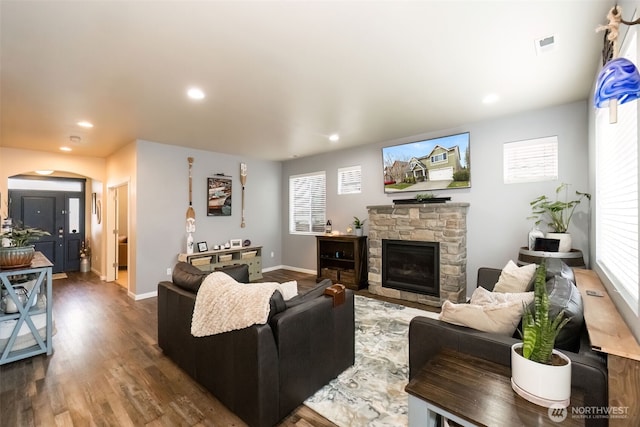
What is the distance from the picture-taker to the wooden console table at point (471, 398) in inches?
39.6

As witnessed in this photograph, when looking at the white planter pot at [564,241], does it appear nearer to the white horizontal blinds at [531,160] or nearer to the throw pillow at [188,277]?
the white horizontal blinds at [531,160]

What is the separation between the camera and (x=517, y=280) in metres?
2.48

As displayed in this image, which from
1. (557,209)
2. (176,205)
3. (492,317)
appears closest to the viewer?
(492,317)

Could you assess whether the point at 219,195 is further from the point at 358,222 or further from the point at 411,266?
the point at 411,266

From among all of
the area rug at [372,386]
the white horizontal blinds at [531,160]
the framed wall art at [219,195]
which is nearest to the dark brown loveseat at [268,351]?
the area rug at [372,386]

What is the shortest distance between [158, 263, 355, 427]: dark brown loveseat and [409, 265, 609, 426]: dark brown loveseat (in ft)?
2.22

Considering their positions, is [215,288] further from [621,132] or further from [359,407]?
[621,132]

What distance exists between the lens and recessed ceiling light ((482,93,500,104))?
3.03 m

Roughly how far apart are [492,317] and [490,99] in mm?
2646

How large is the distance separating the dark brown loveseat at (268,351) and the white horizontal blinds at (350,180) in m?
3.35

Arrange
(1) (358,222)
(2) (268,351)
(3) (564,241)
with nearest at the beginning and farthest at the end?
(2) (268,351) < (3) (564,241) < (1) (358,222)

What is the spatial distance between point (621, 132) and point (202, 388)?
137 inches

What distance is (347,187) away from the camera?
5.62 m

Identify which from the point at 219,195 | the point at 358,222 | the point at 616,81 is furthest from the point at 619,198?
the point at 219,195
